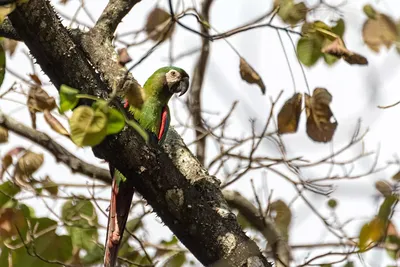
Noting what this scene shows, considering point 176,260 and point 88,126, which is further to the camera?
point 176,260

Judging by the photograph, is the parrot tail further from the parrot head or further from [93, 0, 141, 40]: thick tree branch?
the parrot head

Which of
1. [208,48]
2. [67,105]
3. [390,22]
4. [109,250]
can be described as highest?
[208,48]

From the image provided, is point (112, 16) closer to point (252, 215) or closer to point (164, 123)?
point (164, 123)

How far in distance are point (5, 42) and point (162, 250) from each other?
1698 millimetres

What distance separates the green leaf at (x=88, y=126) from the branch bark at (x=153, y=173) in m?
0.47

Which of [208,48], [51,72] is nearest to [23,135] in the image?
[208,48]

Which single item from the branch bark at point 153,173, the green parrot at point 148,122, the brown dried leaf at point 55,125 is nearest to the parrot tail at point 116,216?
the green parrot at point 148,122

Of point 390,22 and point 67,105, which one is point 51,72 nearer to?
point 67,105

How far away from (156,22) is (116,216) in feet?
4.53

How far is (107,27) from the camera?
125 inches

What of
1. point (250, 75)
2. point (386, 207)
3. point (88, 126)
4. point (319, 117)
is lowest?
point (88, 126)

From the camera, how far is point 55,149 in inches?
172

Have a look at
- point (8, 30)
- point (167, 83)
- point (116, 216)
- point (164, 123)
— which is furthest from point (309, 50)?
point (8, 30)

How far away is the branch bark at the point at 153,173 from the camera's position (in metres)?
2.34
